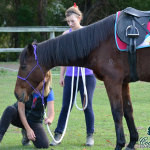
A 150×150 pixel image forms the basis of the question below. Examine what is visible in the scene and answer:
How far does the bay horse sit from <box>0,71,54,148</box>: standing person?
9.8 inches

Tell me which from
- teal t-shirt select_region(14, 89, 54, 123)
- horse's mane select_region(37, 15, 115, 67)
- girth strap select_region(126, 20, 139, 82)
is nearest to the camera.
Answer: girth strap select_region(126, 20, 139, 82)

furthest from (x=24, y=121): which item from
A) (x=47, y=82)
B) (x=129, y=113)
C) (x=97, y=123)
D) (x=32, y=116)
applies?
(x=97, y=123)

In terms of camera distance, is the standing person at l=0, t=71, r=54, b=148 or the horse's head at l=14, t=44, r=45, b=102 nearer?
the horse's head at l=14, t=44, r=45, b=102

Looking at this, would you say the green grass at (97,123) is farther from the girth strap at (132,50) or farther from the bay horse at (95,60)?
the girth strap at (132,50)

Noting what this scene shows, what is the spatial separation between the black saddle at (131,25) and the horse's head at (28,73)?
109 centimetres

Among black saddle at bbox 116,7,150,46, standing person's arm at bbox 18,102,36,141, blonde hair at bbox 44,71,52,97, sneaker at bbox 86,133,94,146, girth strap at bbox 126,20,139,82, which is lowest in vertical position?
sneaker at bbox 86,133,94,146

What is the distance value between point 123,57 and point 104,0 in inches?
669

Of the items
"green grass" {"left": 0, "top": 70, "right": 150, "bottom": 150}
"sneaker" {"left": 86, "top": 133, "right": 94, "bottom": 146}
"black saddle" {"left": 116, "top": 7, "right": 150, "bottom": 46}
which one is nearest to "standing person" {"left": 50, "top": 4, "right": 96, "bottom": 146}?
"sneaker" {"left": 86, "top": 133, "right": 94, "bottom": 146}

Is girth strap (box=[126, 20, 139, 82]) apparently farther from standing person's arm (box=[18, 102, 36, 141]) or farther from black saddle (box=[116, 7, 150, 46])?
standing person's arm (box=[18, 102, 36, 141])

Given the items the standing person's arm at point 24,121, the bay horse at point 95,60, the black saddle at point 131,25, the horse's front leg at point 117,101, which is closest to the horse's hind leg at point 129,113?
the bay horse at point 95,60

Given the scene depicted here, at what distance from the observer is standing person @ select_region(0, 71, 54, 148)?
482 cm

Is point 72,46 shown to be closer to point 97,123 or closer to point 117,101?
point 117,101

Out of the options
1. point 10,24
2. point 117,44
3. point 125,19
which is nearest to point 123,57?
point 117,44

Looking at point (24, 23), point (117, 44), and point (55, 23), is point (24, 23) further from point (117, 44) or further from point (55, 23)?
point (117, 44)
